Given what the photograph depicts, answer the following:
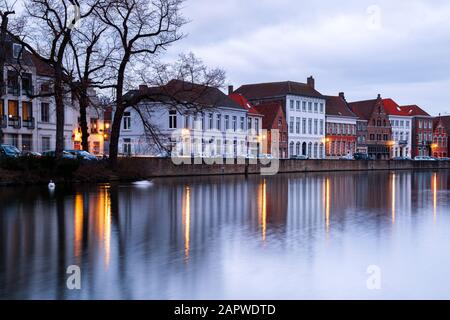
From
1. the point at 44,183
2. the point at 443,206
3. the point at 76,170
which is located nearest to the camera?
the point at 443,206

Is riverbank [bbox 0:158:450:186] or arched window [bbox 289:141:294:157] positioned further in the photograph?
arched window [bbox 289:141:294:157]

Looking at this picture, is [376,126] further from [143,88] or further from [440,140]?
[143,88]

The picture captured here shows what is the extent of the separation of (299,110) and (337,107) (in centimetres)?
1286

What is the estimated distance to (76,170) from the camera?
123 ft

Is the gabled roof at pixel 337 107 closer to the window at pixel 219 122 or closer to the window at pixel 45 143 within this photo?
the window at pixel 219 122

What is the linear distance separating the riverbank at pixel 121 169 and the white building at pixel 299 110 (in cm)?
1792

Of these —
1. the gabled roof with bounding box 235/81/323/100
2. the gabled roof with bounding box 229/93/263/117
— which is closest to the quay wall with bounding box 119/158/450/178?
the gabled roof with bounding box 229/93/263/117

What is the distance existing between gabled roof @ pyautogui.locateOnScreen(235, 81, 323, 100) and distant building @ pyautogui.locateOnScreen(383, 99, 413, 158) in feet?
81.9

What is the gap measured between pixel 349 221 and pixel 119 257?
8643mm

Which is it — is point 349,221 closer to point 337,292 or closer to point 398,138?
point 337,292

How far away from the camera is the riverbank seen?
112 feet

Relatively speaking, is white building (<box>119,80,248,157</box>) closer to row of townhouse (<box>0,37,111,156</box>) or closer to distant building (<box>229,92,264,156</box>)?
distant building (<box>229,92,264,156</box>)
